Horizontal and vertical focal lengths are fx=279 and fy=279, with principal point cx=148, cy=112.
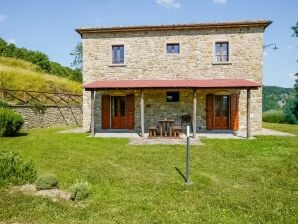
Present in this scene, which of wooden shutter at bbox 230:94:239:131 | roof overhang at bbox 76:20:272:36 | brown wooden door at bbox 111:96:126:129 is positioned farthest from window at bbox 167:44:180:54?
wooden shutter at bbox 230:94:239:131

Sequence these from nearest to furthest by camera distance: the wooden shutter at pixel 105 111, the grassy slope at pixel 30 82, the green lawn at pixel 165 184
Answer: the green lawn at pixel 165 184
the wooden shutter at pixel 105 111
the grassy slope at pixel 30 82

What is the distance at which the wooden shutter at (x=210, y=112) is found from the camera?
16.3 metres

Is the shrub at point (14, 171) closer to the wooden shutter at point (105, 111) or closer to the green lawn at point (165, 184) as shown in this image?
the green lawn at point (165, 184)

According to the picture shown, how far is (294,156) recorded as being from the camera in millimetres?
9508

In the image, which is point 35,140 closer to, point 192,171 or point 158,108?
point 158,108

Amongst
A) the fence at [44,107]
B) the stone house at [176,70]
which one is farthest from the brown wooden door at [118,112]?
the fence at [44,107]

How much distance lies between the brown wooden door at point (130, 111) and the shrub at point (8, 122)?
5.98 meters

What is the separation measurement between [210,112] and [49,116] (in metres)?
11.0

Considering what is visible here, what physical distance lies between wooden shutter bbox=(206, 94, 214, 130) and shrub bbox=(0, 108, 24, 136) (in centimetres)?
1026

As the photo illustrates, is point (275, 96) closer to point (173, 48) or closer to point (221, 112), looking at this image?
point (221, 112)

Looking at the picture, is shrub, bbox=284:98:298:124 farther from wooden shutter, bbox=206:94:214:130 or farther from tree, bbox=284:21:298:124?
wooden shutter, bbox=206:94:214:130

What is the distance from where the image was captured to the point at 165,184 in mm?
6570

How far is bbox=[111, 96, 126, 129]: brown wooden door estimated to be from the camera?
17125mm

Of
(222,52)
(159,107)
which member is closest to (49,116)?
(159,107)
